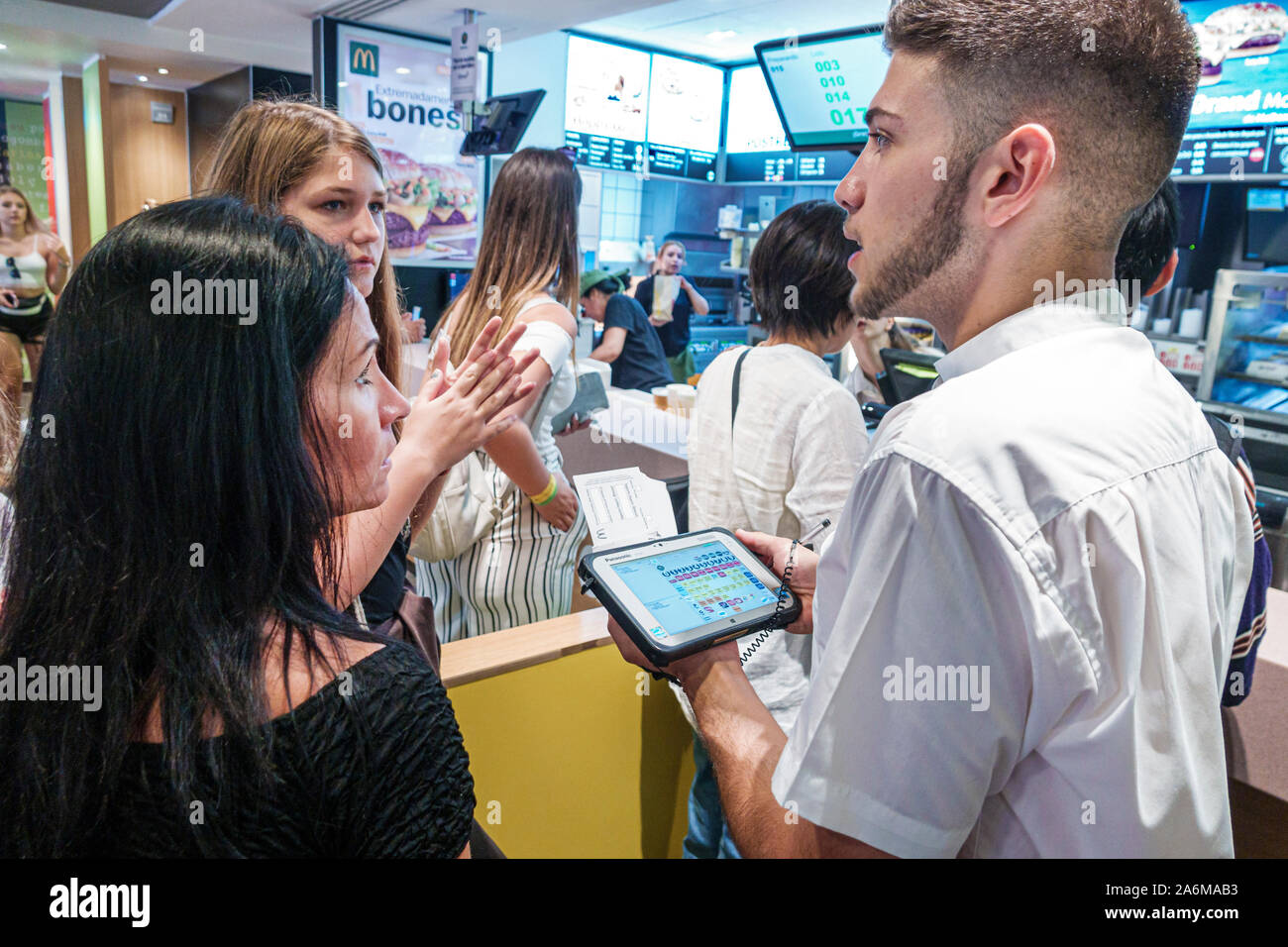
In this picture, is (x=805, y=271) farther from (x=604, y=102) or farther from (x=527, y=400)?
(x=604, y=102)

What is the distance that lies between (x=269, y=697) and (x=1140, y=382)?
813mm

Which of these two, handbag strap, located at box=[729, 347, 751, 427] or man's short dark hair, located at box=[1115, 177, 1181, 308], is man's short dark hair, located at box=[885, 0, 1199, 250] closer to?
man's short dark hair, located at box=[1115, 177, 1181, 308]

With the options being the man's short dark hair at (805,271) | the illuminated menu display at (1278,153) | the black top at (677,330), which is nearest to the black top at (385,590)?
the man's short dark hair at (805,271)

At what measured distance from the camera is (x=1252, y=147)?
150 inches

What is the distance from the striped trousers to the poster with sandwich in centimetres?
439

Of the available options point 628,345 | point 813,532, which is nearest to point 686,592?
point 813,532

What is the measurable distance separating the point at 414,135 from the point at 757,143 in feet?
9.81

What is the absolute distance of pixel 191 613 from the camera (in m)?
0.74

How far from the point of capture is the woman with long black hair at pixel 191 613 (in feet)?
2.30

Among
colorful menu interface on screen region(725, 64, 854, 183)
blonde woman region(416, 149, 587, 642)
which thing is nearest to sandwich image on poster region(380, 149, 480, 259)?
colorful menu interface on screen region(725, 64, 854, 183)

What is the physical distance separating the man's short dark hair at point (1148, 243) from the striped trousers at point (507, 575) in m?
1.22

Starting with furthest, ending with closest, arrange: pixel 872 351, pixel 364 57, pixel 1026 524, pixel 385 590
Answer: pixel 364 57 < pixel 872 351 < pixel 385 590 < pixel 1026 524
